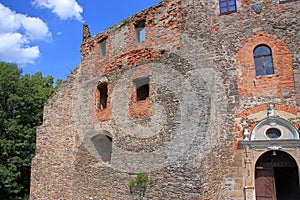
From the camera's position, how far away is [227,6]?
849cm

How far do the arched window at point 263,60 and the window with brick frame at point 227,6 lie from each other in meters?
1.63

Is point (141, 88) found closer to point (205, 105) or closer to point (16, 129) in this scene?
point (205, 105)

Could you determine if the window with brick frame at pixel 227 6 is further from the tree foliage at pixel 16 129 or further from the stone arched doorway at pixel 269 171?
the tree foliage at pixel 16 129

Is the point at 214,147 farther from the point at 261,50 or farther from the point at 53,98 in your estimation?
the point at 53,98

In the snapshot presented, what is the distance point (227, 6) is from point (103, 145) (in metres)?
7.48

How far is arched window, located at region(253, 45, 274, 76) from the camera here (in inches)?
308

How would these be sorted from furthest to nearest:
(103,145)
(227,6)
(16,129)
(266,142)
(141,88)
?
(16,129) < (103,145) < (141,88) < (227,6) < (266,142)

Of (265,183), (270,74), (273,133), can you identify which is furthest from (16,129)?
(270,74)

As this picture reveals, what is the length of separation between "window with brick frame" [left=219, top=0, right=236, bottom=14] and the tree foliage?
1180 centimetres

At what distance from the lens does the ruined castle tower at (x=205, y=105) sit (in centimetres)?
721

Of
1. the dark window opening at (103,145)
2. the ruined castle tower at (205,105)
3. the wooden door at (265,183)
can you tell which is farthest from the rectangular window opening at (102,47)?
the wooden door at (265,183)

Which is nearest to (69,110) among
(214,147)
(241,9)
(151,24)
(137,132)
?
(137,132)

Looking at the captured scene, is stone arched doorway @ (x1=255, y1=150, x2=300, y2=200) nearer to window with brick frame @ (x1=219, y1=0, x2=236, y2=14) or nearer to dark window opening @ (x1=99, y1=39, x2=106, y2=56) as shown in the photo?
window with brick frame @ (x1=219, y1=0, x2=236, y2=14)

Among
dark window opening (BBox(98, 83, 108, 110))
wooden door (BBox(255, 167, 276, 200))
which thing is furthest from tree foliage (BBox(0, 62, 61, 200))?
wooden door (BBox(255, 167, 276, 200))
